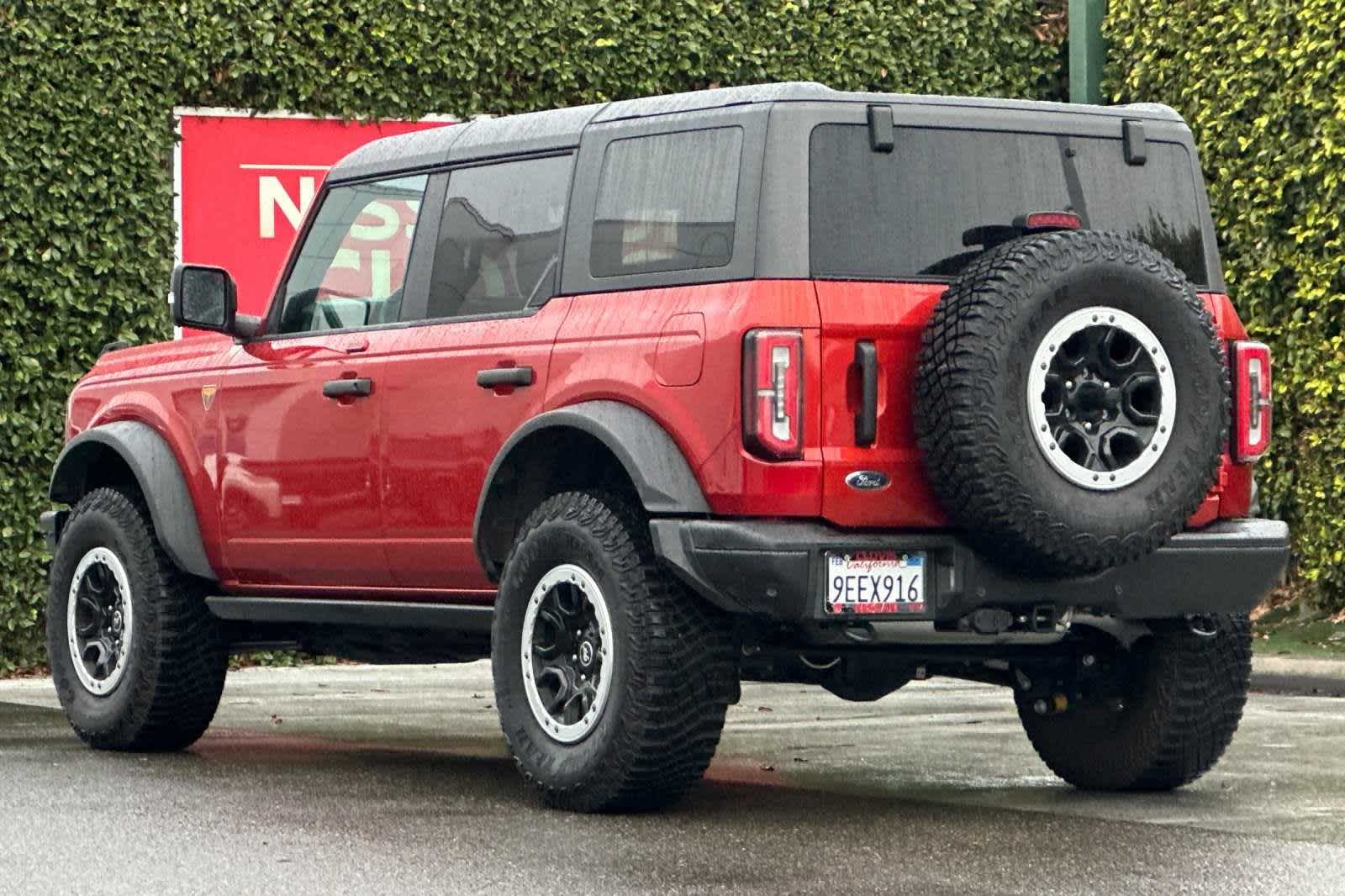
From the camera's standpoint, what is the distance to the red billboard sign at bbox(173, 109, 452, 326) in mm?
12883

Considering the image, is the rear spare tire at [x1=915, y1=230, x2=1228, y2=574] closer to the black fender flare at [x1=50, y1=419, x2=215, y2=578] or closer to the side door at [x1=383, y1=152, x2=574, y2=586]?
the side door at [x1=383, y1=152, x2=574, y2=586]

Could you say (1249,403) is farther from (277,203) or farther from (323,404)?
(277,203)

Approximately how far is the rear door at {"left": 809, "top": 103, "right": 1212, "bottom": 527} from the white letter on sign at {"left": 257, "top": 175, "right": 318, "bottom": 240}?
649 cm

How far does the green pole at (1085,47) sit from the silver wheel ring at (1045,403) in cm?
758

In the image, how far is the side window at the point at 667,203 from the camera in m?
7.16

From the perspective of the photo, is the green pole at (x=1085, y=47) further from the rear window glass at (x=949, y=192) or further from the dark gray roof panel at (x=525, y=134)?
the rear window glass at (x=949, y=192)

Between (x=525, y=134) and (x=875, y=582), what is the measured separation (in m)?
2.12

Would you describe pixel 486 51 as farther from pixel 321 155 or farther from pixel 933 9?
pixel 933 9

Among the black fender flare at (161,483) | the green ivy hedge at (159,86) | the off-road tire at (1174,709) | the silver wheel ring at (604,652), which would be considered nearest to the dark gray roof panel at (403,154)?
the black fender flare at (161,483)

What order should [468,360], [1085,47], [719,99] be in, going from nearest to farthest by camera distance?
[719,99] → [468,360] → [1085,47]

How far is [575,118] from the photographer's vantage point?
790 cm

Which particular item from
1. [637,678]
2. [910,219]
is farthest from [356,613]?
[910,219]

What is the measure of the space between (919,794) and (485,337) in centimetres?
195

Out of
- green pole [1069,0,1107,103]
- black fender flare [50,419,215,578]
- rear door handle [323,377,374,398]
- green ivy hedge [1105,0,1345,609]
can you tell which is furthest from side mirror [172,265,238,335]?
green pole [1069,0,1107,103]
